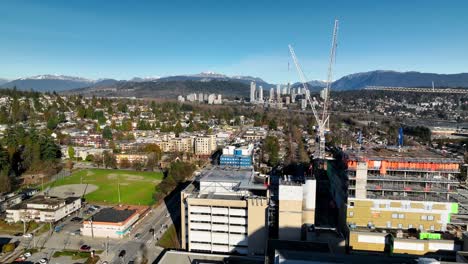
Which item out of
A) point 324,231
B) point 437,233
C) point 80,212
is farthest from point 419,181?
point 80,212

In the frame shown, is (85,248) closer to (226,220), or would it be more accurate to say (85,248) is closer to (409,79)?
(226,220)

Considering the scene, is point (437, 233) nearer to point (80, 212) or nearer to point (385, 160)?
point (385, 160)

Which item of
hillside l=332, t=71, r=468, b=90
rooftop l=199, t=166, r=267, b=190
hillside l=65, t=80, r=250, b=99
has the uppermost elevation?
hillside l=332, t=71, r=468, b=90

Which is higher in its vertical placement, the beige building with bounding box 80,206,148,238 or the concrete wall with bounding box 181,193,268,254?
the concrete wall with bounding box 181,193,268,254

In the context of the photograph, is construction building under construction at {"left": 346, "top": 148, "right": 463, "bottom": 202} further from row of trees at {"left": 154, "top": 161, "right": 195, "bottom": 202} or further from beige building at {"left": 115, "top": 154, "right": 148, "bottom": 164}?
beige building at {"left": 115, "top": 154, "right": 148, "bottom": 164}

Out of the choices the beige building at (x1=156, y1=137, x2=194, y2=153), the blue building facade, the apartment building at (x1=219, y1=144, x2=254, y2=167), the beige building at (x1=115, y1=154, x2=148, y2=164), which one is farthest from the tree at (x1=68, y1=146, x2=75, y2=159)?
the blue building facade

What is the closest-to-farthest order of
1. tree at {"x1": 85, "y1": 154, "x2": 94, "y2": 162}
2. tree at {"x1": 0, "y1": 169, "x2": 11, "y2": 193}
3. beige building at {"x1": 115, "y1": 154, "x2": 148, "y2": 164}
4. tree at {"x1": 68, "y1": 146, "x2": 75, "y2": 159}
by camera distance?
1. tree at {"x1": 0, "y1": 169, "x2": 11, "y2": 193}
2. beige building at {"x1": 115, "y1": 154, "x2": 148, "y2": 164}
3. tree at {"x1": 85, "y1": 154, "x2": 94, "y2": 162}
4. tree at {"x1": 68, "y1": 146, "x2": 75, "y2": 159}

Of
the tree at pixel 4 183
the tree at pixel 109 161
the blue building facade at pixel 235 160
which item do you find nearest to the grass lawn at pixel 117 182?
the tree at pixel 109 161

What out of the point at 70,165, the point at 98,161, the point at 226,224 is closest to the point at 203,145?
the point at 98,161
